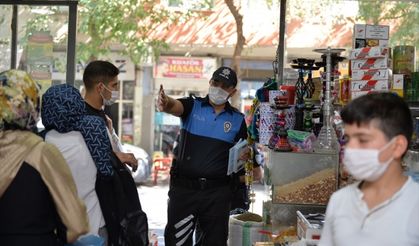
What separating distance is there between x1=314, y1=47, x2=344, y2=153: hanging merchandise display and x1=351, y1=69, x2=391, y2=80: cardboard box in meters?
0.27

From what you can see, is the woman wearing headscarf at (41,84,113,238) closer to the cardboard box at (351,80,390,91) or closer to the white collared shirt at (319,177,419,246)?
the white collared shirt at (319,177,419,246)

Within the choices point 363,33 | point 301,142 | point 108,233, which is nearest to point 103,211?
point 108,233

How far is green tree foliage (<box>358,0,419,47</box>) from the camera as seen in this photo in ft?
38.4

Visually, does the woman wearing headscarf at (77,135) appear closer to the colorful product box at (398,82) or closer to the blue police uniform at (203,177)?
the blue police uniform at (203,177)

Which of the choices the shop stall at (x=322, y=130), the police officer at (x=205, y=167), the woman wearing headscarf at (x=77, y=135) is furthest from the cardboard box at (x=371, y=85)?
the woman wearing headscarf at (x=77, y=135)

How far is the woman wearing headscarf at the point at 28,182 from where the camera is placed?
2.95 metres

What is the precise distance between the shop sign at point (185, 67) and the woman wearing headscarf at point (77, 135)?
14838mm

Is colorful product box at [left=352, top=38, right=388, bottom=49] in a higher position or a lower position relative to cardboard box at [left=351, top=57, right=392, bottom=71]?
higher

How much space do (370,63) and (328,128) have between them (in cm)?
52

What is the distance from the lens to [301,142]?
4.52 m

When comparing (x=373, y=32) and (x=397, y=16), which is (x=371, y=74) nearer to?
(x=373, y=32)

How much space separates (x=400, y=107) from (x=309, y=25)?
14328 millimetres

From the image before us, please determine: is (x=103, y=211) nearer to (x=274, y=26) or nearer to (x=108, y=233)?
(x=108, y=233)

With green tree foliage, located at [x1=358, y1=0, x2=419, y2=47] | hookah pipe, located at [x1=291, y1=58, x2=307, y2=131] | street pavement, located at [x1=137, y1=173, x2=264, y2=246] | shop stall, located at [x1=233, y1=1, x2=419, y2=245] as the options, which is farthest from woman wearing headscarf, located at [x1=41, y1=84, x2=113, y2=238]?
green tree foliage, located at [x1=358, y1=0, x2=419, y2=47]
